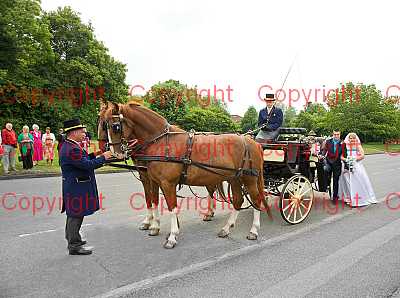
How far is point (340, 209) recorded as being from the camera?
7191 millimetres

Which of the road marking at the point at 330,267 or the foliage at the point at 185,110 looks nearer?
the road marking at the point at 330,267

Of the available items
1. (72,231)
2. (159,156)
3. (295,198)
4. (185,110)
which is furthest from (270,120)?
(185,110)

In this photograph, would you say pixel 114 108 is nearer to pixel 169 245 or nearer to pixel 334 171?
pixel 169 245

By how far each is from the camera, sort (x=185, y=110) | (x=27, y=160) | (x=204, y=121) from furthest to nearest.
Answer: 1. (x=204, y=121)
2. (x=185, y=110)
3. (x=27, y=160)

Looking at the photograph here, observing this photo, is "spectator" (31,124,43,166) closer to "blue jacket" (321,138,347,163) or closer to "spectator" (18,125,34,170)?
"spectator" (18,125,34,170)

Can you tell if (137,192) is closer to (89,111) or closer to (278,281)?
(278,281)

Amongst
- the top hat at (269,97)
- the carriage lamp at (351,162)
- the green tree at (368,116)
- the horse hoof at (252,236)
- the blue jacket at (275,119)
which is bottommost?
the horse hoof at (252,236)

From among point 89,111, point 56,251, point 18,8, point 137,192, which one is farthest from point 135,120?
point 89,111

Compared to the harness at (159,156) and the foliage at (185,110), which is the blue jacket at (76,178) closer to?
the harness at (159,156)

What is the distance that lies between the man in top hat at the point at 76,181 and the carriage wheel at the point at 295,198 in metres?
3.31

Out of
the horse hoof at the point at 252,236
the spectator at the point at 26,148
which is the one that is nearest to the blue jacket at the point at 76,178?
the horse hoof at the point at 252,236

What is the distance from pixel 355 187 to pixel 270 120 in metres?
3.00

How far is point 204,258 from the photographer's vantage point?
167 inches

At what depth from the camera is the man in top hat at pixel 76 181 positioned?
4.13m
